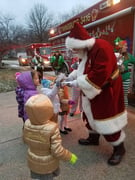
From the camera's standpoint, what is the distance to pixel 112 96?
2.17 meters

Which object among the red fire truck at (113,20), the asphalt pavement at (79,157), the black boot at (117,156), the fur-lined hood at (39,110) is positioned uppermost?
the red fire truck at (113,20)

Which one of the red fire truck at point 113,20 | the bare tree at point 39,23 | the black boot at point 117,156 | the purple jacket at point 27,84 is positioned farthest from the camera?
the bare tree at point 39,23

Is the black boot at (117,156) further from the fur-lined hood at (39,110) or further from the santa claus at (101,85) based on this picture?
the fur-lined hood at (39,110)

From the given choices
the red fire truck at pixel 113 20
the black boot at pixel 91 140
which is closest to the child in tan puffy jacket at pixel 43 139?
the black boot at pixel 91 140

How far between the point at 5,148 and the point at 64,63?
5282 millimetres

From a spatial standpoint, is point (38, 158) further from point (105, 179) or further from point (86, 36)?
point (86, 36)

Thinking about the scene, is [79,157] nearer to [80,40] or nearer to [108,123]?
[108,123]

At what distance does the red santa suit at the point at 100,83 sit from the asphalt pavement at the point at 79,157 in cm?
34

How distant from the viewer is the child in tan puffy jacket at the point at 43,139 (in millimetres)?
1326

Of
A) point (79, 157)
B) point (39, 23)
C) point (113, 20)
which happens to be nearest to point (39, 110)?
point (79, 157)

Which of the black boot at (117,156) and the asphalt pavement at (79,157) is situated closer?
the asphalt pavement at (79,157)

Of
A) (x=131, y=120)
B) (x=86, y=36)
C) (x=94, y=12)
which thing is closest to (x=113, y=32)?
(x=94, y=12)

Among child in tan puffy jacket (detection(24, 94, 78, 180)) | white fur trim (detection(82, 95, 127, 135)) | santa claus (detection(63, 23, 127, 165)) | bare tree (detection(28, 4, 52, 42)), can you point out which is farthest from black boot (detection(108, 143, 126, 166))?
bare tree (detection(28, 4, 52, 42))

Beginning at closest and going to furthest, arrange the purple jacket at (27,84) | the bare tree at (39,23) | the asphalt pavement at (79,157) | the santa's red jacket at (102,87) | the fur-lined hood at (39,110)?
the fur-lined hood at (39,110) → the santa's red jacket at (102,87) → the asphalt pavement at (79,157) → the purple jacket at (27,84) → the bare tree at (39,23)
